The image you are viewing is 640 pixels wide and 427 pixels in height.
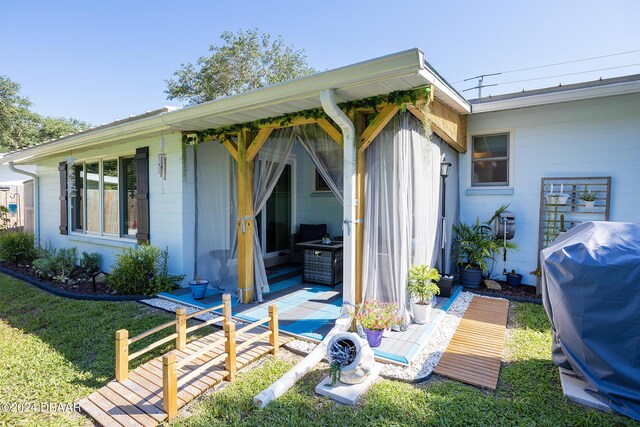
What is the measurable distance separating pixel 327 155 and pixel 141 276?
11.7 feet

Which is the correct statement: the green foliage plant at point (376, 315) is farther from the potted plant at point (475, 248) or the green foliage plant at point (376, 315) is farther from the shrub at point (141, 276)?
the shrub at point (141, 276)

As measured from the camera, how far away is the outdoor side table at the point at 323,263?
5539 mm

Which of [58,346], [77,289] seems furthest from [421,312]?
[77,289]

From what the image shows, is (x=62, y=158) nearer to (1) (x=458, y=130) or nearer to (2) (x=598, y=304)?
(1) (x=458, y=130)

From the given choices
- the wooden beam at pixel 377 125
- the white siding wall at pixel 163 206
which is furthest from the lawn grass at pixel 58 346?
the wooden beam at pixel 377 125

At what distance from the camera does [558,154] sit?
523 cm

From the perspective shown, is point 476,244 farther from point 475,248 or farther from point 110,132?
point 110,132

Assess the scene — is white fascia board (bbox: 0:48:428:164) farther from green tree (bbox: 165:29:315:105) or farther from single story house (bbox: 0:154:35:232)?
green tree (bbox: 165:29:315:105)

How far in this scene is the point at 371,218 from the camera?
385 centimetres

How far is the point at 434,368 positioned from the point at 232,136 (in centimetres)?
404

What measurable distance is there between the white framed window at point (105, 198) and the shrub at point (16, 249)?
169 cm

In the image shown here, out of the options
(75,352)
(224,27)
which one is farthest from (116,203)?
(224,27)

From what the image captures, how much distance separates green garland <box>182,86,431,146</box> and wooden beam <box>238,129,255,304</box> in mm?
270

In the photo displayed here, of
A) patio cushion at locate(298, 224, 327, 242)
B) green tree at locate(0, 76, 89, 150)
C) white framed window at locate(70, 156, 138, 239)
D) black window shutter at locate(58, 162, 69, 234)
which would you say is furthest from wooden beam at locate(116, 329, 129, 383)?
green tree at locate(0, 76, 89, 150)
